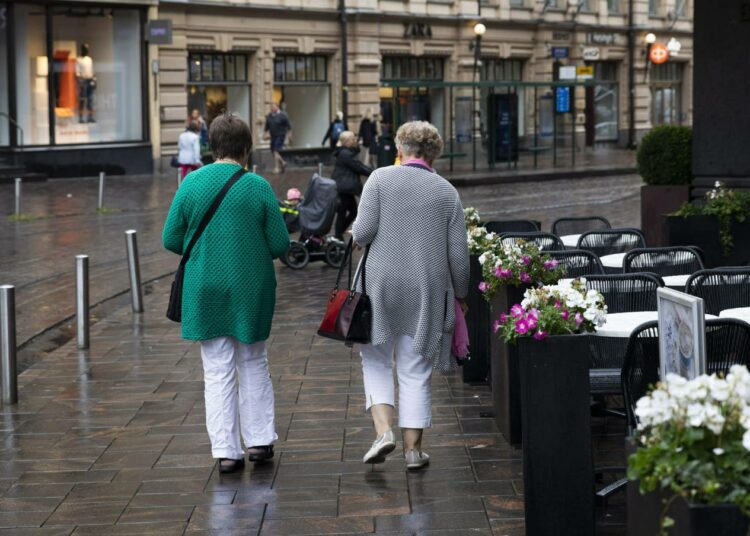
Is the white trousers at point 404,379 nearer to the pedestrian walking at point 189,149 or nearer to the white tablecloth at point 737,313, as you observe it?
the white tablecloth at point 737,313

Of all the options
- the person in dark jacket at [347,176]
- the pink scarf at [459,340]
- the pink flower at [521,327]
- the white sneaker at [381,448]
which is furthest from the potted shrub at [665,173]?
the pink flower at [521,327]

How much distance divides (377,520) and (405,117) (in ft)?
103

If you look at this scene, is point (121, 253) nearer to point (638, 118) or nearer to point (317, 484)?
point (317, 484)

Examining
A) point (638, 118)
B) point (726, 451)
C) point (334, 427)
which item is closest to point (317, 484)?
point (334, 427)

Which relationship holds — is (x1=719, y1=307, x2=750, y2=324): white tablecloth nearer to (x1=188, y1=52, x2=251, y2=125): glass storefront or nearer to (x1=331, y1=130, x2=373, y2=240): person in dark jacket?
(x1=331, y1=130, x2=373, y2=240): person in dark jacket

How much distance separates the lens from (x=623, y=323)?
23.7 ft

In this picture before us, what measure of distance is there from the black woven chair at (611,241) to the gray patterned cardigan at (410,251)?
Answer: 397cm

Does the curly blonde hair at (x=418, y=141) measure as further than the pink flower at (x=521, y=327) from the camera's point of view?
Yes

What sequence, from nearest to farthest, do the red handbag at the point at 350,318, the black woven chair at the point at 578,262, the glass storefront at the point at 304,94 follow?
the red handbag at the point at 350,318 < the black woven chair at the point at 578,262 < the glass storefront at the point at 304,94

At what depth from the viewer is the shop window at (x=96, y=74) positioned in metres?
35.2

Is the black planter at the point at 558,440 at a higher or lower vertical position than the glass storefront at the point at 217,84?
lower

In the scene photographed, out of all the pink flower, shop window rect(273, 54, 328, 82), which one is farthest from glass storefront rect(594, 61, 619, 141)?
the pink flower

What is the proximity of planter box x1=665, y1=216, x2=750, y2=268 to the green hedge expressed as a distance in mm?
2414

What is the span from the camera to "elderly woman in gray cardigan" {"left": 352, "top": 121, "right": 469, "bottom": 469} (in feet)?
24.1
